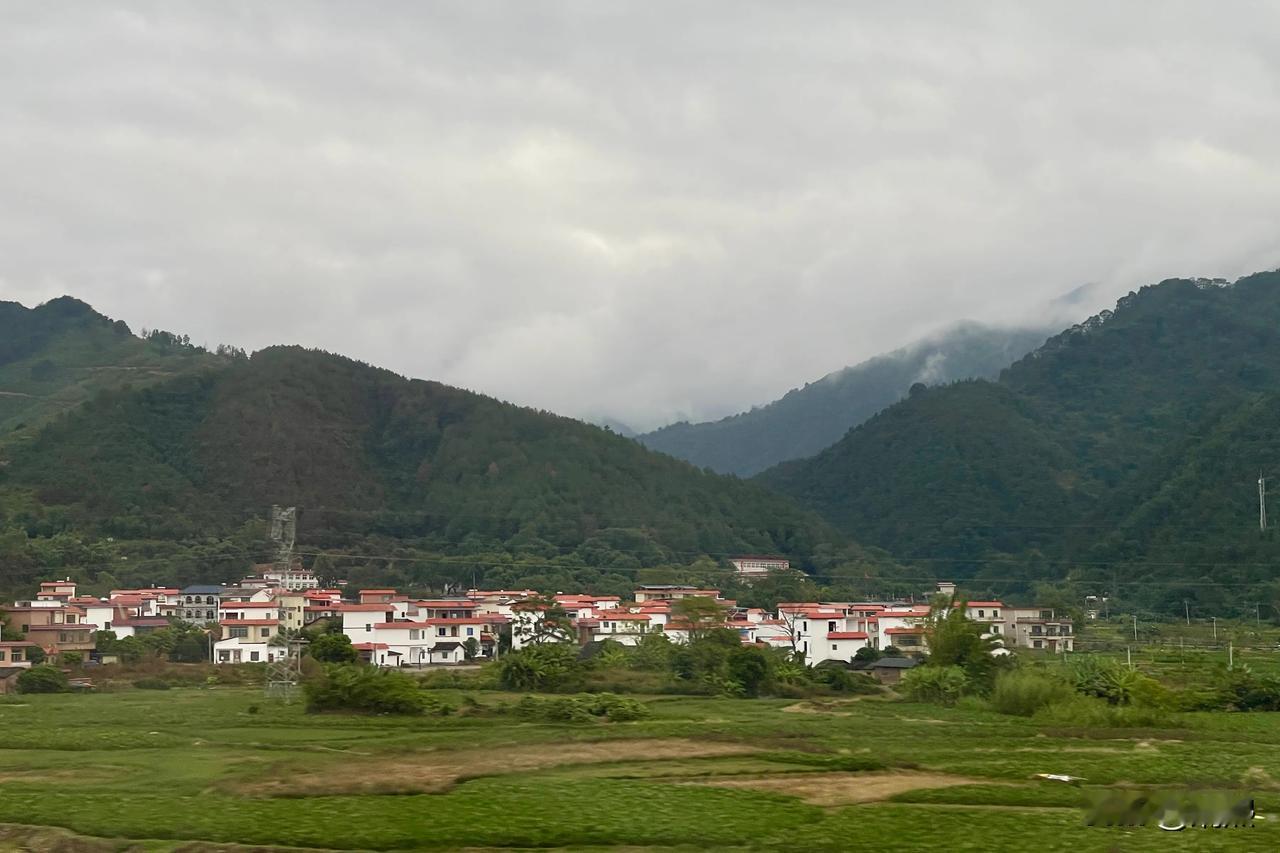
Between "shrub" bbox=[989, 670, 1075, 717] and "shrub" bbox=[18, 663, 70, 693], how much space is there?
3155cm

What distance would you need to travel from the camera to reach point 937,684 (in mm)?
45094

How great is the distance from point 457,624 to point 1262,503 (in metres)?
61.2

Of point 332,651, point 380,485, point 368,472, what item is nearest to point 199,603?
point 332,651

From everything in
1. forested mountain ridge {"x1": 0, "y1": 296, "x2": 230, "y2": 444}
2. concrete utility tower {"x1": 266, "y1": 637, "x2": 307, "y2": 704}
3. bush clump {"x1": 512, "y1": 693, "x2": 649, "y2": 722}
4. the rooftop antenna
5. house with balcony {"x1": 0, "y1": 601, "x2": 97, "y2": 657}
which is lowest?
bush clump {"x1": 512, "y1": 693, "x2": 649, "y2": 722}

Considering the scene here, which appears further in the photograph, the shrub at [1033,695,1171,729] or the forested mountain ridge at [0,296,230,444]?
the forested mountain ridge at [0,296,230,444]

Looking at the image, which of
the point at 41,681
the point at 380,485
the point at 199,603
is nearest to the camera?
the point at 41,681

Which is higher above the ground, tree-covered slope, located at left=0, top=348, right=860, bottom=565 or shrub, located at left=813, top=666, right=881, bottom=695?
tree-covered slope, located at left=0, top=348, right=860, bottom=565

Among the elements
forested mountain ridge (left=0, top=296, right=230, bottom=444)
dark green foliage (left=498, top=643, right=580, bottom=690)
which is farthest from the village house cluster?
forested mountain ridge (left=0, top=296, right=230, bottom=444)

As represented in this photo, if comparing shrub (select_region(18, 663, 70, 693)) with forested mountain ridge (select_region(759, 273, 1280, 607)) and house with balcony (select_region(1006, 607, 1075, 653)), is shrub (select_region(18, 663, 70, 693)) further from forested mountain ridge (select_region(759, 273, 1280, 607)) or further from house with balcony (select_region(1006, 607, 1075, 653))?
forested mountain ridge (select_region(759, 273, 1280, 607))

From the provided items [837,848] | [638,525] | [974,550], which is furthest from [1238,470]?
[837,848]

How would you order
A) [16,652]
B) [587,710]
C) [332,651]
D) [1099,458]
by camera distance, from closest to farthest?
1. [587,710]
2. [332,651]
3. [16,652]
4. [1099,458]

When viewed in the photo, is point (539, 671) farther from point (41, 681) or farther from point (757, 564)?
point (757, 564)

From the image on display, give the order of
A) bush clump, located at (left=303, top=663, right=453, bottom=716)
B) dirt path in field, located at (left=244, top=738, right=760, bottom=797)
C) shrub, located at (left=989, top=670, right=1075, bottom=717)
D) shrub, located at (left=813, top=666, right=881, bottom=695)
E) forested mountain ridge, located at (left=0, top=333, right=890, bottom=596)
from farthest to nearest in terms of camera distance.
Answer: forested mountain ridge, located at (left=0, top=333, right=890, bottom=596) < shrub, located at (left=813, top=666, right=881, bottom=695) < shrub, located at (left=989, top=670, right=1075, bottom=717) < bush clump, located at (left=303, top=663, right=453, bottom=716) < dirt path in field, located at (left=244, top=738, right=760, bottom=797)

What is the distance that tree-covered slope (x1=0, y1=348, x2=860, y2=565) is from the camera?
104 meters
